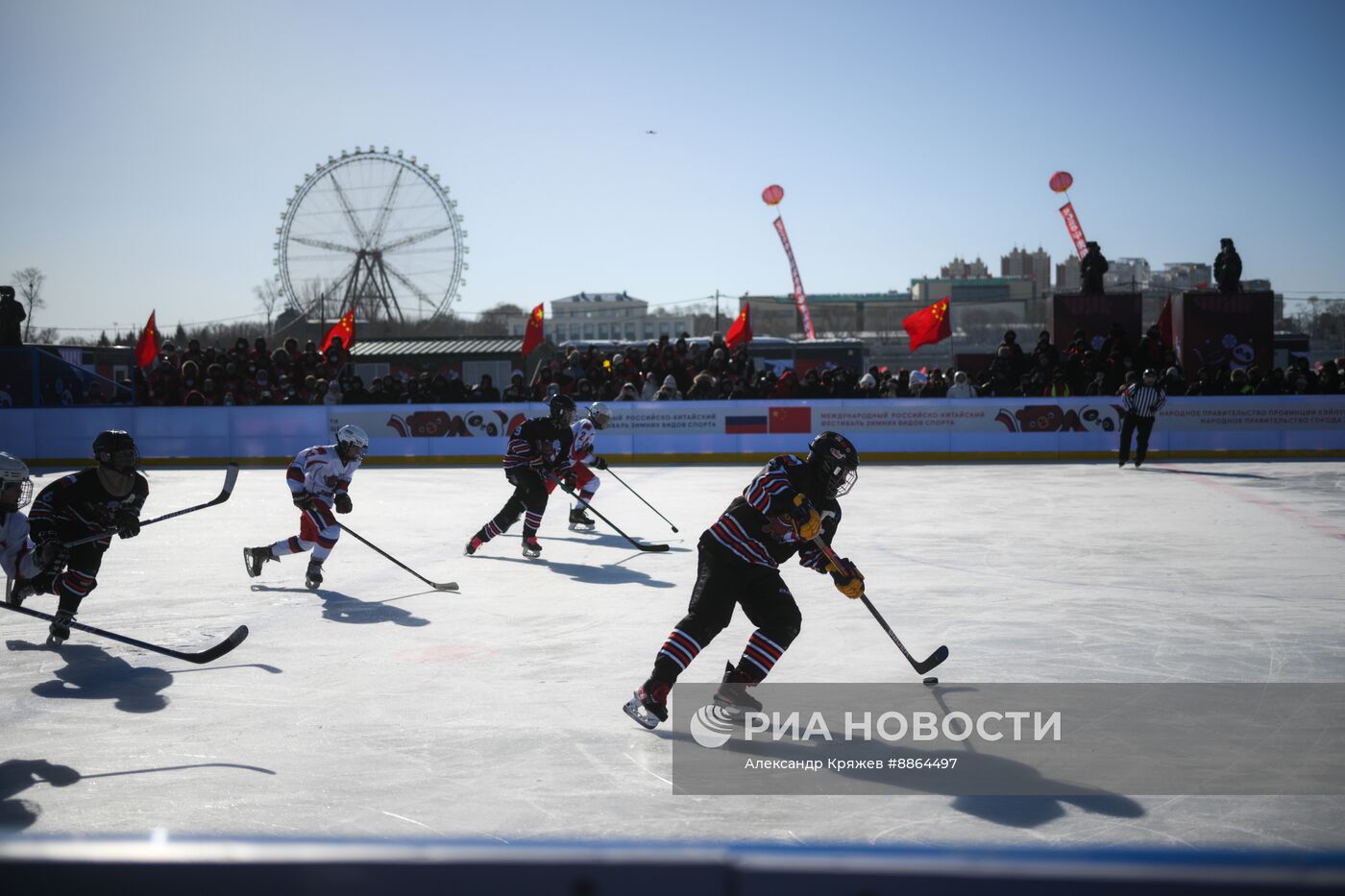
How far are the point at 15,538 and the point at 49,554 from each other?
360mm

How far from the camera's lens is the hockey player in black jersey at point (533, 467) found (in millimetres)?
10000

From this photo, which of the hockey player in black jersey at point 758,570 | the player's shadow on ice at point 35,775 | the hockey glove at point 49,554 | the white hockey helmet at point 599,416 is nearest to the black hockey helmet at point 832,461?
the hockey player in black jersey at point 758,570

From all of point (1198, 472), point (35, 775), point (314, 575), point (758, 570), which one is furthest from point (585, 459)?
point (1198, 472)

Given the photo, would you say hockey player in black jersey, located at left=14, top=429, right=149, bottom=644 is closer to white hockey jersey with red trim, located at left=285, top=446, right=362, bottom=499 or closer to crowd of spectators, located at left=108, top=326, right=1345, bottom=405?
white hockey jersey with red trim, located at left=285, top=446, right=362, bottom=499

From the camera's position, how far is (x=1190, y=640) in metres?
6.35

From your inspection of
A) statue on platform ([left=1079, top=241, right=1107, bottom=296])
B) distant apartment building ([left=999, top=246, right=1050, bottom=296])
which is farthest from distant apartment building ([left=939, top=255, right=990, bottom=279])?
statue on platform ([left=1079, top=241, right=1107, bottom=296])

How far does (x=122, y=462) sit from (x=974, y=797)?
5120 mm

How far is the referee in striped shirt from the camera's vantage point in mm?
16922

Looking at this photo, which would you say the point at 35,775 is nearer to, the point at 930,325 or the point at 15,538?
the point at 15,538

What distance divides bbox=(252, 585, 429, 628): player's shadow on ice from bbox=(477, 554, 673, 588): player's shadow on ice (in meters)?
1.68

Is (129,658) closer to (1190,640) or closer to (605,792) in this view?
(605,792)

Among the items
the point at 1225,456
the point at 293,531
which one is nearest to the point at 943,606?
the point at 293,531

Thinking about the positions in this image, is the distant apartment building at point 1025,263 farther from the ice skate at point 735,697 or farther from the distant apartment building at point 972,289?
the ice skate at point 735,697

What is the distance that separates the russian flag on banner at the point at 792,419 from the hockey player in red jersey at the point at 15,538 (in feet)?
48.1
